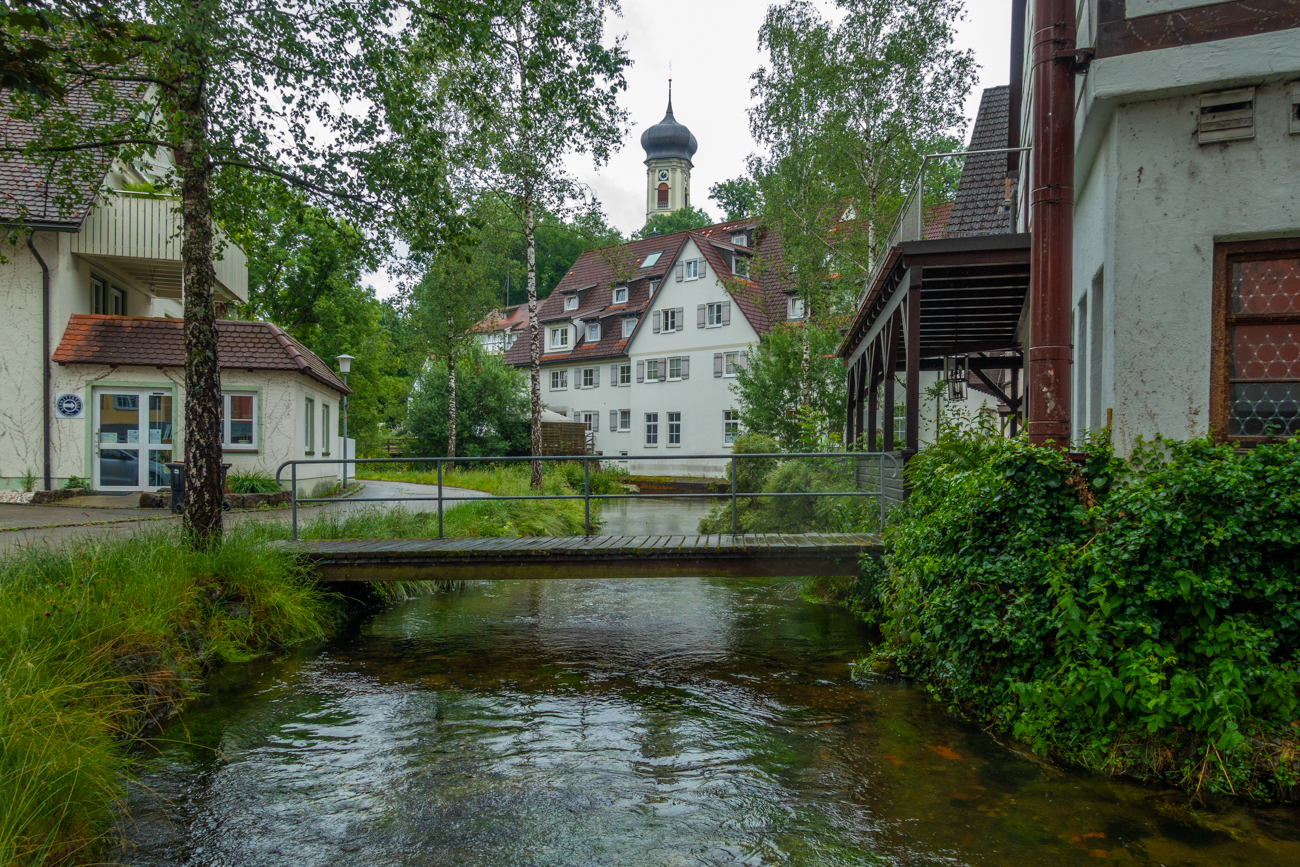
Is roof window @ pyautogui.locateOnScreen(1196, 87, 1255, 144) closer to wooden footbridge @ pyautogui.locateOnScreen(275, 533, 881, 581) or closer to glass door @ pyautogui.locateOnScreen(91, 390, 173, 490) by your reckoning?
wooden footbridge @ pyautogui.locateOnScreen(275, 533, 881, 581)

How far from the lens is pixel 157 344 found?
16641 mm

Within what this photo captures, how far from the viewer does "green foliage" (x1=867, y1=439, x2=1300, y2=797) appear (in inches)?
177

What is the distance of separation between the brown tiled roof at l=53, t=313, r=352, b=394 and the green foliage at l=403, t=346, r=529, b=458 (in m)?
14.2

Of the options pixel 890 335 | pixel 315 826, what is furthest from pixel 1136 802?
pixel 890 335

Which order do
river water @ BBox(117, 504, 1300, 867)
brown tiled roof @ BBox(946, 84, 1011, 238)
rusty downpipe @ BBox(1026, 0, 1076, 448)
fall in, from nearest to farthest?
river water @ BBox(117, 504, 1300, 867)
rusty downpipe @ BBox(1026, 0, 1076, 448)
brown tiled roof @ BBox(946, 84, 1011, 238)

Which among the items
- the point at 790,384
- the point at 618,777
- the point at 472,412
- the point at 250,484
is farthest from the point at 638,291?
the point at 618,777

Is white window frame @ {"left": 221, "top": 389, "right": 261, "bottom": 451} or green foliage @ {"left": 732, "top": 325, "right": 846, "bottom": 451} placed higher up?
green foliage @ {"left": 732, "top": 325, "right": 846, "bottom": 451}

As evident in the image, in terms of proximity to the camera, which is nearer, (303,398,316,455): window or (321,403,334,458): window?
(303,398,316,455): window

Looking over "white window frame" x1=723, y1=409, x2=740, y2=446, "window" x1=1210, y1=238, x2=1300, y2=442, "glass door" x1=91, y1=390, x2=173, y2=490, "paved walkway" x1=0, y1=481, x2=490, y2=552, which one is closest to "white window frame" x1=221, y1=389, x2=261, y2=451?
"glass door" x1=91, y1=390, x2=173, y2=490

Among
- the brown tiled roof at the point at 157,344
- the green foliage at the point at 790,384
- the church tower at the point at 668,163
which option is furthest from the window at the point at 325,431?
the church tower at the point at 668,163

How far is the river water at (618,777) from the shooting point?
13.7 feet

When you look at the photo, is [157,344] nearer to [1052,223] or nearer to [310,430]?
[310,430]

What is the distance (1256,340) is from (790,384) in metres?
19.1

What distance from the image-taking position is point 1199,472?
4.77 meters
